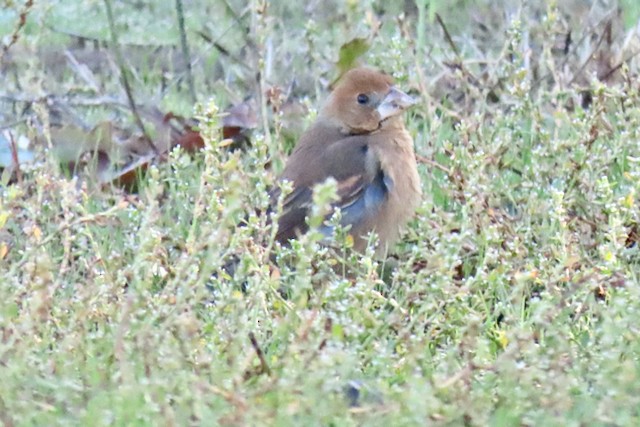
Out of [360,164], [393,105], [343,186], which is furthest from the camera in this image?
[393,105]

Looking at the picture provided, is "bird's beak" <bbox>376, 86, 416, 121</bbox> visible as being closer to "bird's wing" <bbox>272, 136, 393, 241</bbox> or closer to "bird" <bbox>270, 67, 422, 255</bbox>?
"bird" <bbox>270, 67, 422, 255</bbox>

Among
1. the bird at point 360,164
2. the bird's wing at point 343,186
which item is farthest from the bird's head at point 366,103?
the bird's wing at point 343,186

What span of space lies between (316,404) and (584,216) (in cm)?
197

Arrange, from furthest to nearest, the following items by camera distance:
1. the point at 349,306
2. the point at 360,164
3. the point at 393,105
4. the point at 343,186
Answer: the point at 393,105
the point at 360,164
the point at 343,186
the point at 349,306

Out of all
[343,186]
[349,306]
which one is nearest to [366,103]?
[343,186]

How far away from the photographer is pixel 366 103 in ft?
16.5

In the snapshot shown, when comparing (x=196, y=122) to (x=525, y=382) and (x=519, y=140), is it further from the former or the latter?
(x=525, y=382)

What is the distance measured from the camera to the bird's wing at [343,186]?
459 cm

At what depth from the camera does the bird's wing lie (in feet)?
15.1

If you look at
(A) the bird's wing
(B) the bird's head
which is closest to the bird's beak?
(B) the bird's head

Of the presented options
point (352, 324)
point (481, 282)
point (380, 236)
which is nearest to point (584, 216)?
point (380, 236)

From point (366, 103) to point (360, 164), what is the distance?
1.17ft

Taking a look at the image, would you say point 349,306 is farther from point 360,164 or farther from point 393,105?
point 393,105

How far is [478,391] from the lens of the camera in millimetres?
2957
